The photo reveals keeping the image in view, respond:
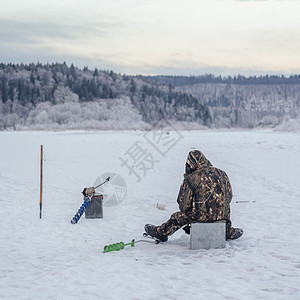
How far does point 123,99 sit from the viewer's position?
133 metres

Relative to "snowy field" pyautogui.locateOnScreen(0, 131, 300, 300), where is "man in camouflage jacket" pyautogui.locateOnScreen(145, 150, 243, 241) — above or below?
above

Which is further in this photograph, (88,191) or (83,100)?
(83,100)

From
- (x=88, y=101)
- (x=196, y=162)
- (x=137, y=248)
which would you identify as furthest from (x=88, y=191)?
(x=88, y=101)

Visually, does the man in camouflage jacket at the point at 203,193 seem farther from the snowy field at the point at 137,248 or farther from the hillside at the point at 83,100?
the hillside at the point at 83,100

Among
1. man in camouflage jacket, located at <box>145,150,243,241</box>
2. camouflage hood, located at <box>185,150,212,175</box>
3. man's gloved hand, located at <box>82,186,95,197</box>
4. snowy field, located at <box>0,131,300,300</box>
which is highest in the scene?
camouflage hood, located at <box>185,150,212,175</box>

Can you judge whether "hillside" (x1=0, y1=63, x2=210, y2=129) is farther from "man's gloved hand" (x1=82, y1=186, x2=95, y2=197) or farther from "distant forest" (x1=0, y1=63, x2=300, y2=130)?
"man's gloved hand" (x1=82, y1=186, x2=95, y2=197)

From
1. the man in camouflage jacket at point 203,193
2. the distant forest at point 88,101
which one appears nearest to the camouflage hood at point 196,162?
the man in camouflage jacket at point 203,193

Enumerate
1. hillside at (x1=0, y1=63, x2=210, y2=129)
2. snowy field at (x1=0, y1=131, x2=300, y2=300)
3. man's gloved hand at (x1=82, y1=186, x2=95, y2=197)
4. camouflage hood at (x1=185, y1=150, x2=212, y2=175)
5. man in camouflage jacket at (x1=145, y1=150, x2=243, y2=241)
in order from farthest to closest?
hillside at (x1=0, y1=63, x2=210, y2=129)
man's gloved hand at (x1=82, y1=186, x2=95, y2=197)
camouflage hood at (x1=185, y1=150, x2=212, y2=175)
man in camouflage jacket at (x1=145, y1=150, x2=243, y2=241)
snowy field at (x1=0, y1=131, x2=300, y2=300)

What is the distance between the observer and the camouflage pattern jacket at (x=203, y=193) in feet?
19.4

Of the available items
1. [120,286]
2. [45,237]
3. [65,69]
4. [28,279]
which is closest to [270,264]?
[120,286]

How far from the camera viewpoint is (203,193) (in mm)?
5914

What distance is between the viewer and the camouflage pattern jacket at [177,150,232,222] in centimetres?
592

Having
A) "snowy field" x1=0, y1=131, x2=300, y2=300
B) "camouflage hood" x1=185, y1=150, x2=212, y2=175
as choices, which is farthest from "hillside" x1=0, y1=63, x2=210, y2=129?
"camouflage hood" x1=185, y1=150, x2=212, y2=175

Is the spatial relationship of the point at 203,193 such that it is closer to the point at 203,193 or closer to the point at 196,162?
the point at 203,193
